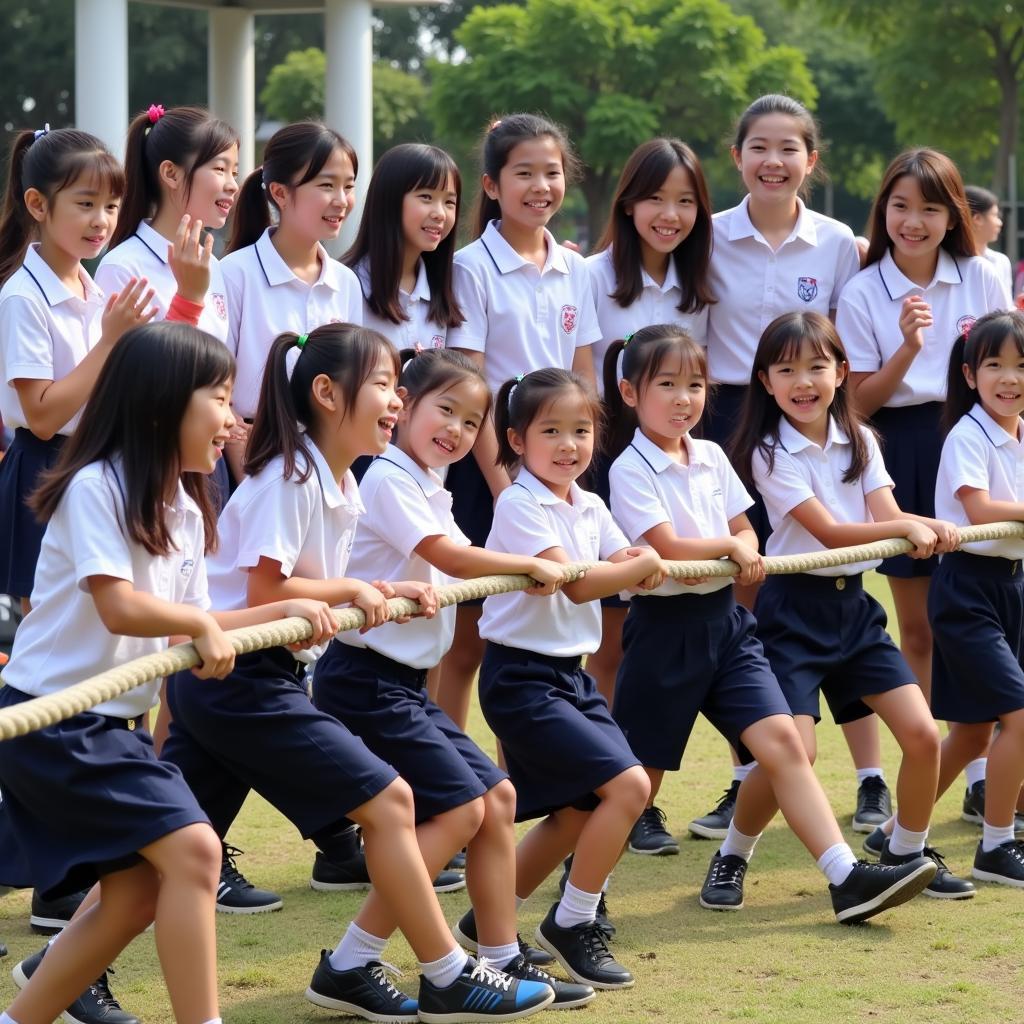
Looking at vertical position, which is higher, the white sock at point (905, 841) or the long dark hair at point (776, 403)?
the long dark hair at point (776, 403)

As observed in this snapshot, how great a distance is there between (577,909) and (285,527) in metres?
1.01

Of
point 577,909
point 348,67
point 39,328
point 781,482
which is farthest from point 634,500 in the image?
point 348,67

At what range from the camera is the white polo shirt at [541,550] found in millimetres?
3553

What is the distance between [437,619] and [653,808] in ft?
4.64

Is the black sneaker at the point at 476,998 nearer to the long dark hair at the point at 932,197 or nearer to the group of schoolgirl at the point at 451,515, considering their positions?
the group of schoolgirl at the point at 451,515

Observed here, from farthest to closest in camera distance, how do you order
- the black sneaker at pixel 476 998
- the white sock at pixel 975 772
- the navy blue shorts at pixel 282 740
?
the white sock at pixel 975 772 → the black sneaker at pixel 476 998 → the navy blue shorts at pixel 282 740

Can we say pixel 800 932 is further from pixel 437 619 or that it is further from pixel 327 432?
pixel 327 432

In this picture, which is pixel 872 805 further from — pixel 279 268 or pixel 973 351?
pixel 279 268

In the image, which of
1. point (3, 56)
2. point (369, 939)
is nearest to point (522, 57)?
point (3, 56)

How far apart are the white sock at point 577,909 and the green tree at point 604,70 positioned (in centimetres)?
2599

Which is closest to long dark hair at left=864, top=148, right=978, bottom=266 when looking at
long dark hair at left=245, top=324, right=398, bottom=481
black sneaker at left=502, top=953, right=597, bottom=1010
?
long dark hair at left=245, top=324, right=398, bottom=481

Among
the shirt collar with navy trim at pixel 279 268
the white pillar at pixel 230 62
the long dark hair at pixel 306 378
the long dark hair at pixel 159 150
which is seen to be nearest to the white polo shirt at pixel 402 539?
the long dark hair at pixel 306 378

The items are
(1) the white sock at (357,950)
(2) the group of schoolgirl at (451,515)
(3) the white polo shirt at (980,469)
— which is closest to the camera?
(2) the group of schoolgirl at (451,515)

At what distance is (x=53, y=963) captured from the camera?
2.81 metres
